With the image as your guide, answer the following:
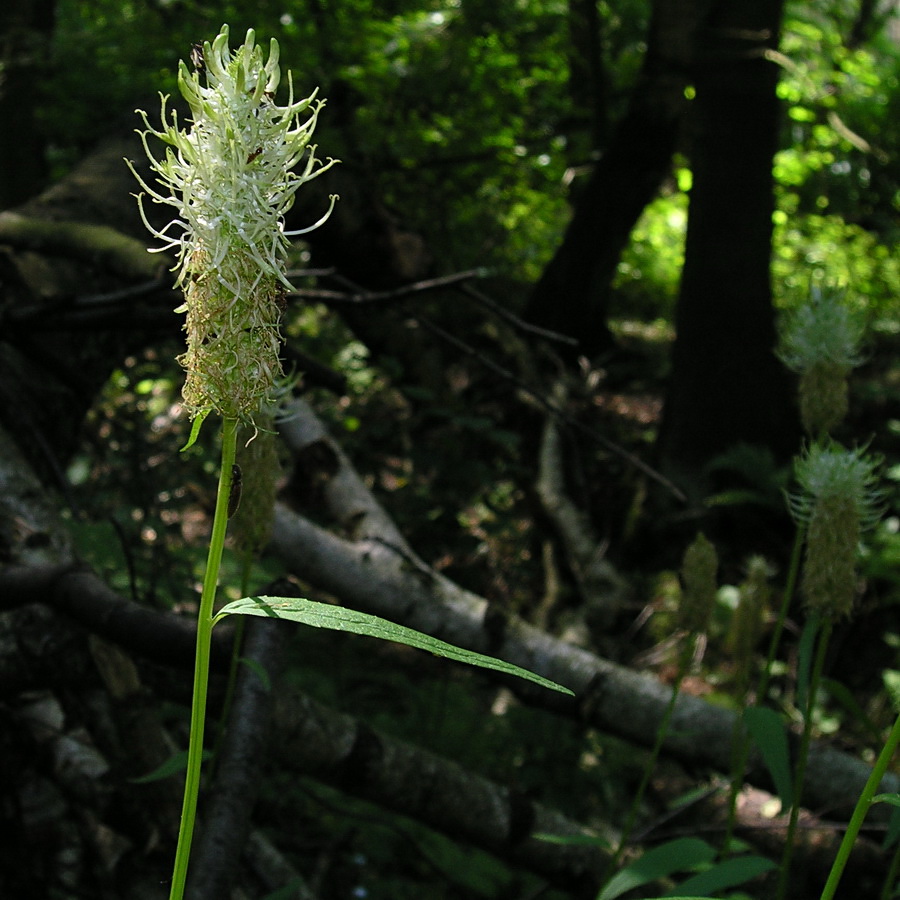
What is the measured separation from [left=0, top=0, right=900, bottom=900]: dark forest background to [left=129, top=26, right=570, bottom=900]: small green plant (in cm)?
88

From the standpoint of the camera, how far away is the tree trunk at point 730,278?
241 inches

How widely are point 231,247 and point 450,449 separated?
3851mm

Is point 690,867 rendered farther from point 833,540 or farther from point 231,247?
point 231,247

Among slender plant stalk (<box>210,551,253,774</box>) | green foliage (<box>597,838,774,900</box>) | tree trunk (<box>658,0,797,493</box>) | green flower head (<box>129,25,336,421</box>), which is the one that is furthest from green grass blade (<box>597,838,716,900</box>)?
tree trunk (<box>658,0,797,493</box>)

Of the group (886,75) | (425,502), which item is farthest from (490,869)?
(886,75)

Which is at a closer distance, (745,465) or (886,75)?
(745,465)

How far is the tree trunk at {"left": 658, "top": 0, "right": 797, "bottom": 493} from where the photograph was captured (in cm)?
612

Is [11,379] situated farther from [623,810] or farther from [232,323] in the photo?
[623,810]

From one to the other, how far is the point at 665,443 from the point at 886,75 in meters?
5.63

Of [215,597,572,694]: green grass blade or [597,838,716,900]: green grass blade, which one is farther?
[597,838,716,900]: green grass blade

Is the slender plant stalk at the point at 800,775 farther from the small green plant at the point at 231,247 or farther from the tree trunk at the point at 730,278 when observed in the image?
the tree trunk at the point at 730,278

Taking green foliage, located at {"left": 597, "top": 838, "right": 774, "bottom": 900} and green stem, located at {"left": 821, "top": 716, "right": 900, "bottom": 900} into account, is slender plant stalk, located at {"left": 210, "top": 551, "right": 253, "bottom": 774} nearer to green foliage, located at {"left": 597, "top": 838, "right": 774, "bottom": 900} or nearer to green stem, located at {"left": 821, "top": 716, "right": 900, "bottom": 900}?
green foliage, located at {"left": 597, "top": 838, "right": 774, "bottom": 900}

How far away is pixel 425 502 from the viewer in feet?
15.0

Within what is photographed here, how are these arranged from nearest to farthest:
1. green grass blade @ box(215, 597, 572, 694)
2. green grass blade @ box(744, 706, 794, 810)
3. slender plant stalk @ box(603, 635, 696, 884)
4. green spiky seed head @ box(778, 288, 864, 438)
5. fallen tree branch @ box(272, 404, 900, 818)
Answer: green grass blade @ box(215, 597, 572, 694) < green grass blade @ box(744, 706, 794, 810) < slender plant stalk @ box(603, 635, 696, 884) < green spiky seed head @ box(778, 288, 864, 438) < fallen tree branch @ box(272, 404, 900, 818)
